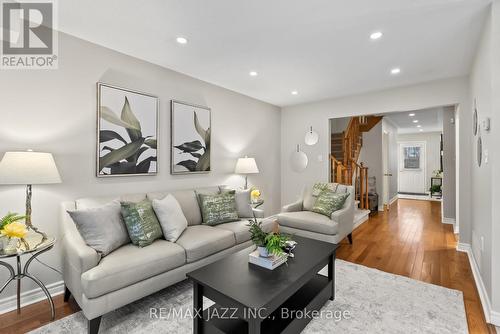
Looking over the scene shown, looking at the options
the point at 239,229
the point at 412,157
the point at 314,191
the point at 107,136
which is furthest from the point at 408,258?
the point at 412,157

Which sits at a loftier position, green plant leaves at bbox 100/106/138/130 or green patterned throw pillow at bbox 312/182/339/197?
green plant leaves at bbox 100/106/138/130

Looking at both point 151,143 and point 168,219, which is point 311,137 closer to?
point 151,143

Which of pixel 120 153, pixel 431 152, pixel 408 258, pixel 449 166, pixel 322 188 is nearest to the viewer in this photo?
pixel 120 153

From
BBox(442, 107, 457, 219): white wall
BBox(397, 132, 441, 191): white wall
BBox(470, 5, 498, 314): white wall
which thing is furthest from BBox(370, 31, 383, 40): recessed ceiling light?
BBox(397, 132, 441, 191): white wall

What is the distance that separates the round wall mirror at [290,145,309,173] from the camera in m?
5.12

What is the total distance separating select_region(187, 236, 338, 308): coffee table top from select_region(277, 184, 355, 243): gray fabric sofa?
112 centimetres

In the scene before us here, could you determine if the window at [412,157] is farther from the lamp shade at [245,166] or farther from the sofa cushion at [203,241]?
the sofa cushion at [203,241]

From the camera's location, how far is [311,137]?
5020 millimetres

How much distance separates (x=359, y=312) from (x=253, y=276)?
41.8 inches

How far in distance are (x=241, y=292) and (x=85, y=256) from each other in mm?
1212

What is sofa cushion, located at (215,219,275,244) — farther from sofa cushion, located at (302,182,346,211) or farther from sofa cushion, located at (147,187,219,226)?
sofa cushion, located at (302,182,346,211)

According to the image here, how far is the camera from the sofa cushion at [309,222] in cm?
327

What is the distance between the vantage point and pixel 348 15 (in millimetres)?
2121

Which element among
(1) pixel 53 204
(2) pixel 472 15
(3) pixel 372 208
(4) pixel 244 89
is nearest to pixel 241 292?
(1) pixel 53 204
